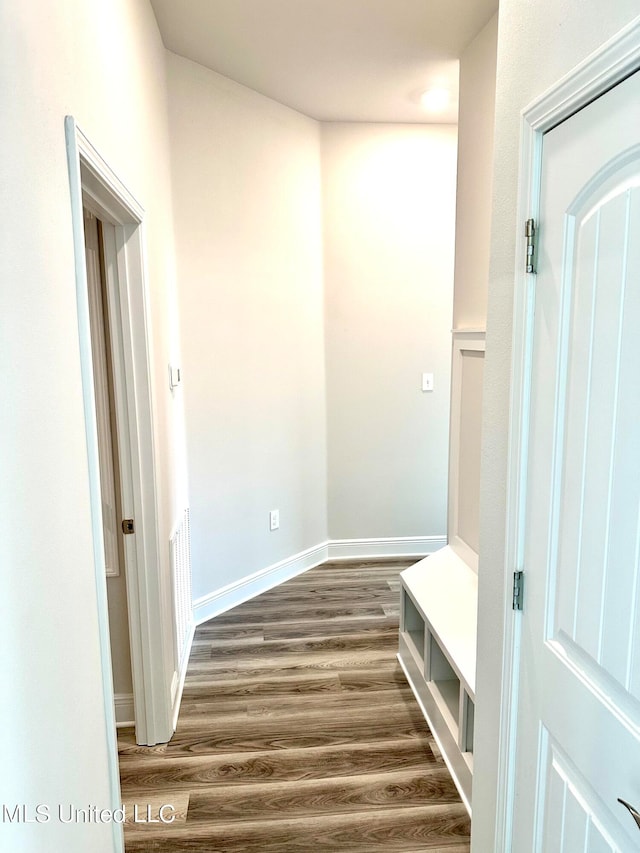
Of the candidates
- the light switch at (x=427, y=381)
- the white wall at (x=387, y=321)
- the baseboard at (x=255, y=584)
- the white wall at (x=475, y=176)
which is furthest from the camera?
the light switch at (x=427, y=381)

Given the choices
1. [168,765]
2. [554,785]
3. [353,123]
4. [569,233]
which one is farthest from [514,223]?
[353,123]

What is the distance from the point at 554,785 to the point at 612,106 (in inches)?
48.6

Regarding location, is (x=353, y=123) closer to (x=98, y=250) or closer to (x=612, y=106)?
(x=98, y=250)

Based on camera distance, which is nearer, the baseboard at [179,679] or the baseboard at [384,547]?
the baseboard at [179,679]

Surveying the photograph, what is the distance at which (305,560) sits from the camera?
3.91 m

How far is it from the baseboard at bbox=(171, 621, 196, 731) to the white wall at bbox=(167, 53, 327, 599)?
29 cm

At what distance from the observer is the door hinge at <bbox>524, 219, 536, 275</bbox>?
1128 mm

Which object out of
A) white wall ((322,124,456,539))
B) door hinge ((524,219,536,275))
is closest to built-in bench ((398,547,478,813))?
white wall ((322,124,456,539))

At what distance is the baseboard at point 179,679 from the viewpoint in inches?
94.4

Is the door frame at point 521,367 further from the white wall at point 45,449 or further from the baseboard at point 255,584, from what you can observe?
the baseboard at point 255,584

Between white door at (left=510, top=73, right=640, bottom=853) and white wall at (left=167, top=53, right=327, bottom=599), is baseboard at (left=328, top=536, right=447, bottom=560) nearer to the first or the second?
white wall at (left=167, top=53, right=327, bottom=599)

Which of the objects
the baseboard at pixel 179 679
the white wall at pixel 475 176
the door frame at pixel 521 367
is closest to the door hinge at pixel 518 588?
the door frame at pixel 521 367

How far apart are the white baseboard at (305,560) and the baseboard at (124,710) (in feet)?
2.71

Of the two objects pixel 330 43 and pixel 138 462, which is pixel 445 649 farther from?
pixel 330 43
